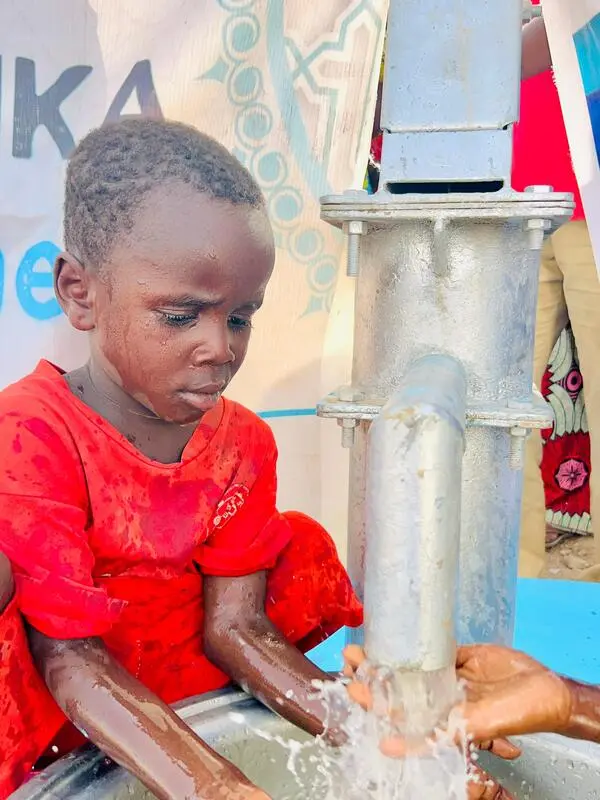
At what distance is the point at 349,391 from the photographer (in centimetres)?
92

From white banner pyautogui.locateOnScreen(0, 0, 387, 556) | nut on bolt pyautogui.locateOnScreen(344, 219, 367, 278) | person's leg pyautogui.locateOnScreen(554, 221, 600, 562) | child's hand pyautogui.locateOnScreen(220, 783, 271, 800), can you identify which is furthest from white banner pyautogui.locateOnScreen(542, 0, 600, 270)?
child's hand pyautogui.locateOnScreen(220, 783, 271, 800)

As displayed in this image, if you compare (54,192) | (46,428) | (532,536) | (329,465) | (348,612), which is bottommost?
(532,536)

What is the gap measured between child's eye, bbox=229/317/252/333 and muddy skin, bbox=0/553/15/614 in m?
0.31

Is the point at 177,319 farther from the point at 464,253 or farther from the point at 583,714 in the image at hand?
the point at 583,714

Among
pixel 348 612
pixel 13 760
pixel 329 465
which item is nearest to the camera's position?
pixel 13 760

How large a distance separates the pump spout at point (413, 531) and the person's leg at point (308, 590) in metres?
0.48

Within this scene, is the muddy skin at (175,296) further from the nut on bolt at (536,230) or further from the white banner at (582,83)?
the white banner at (582,83)

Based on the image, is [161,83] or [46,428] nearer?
[46,428]

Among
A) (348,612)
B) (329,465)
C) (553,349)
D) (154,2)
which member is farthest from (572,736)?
(553,349)

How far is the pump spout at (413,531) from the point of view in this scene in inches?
20.6

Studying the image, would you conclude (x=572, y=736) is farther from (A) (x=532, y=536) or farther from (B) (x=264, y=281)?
(A) (x=532, y=536)

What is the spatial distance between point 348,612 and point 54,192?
90cm

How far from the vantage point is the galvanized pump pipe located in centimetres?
83

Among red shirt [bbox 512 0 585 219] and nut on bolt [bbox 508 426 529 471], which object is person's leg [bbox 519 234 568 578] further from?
nut on bolt [bbox 508 426 529 471]
